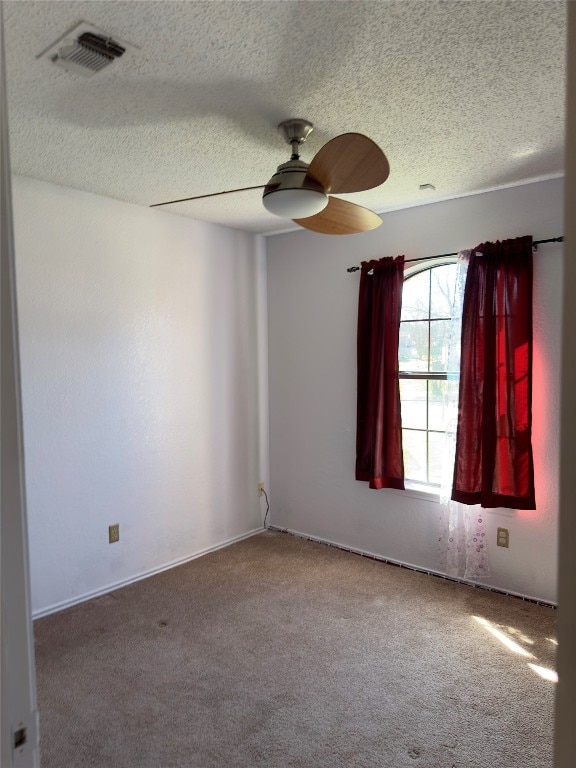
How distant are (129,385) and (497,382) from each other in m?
2.33

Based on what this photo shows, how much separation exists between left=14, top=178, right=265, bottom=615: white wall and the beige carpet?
1.24 feet

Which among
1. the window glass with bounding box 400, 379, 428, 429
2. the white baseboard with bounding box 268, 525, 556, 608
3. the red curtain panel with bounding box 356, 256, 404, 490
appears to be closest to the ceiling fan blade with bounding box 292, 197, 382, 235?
the red curtain panel with bounding box 356, 256, 404, 490

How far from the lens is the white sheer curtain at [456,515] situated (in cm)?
332

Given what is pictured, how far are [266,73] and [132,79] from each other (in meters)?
0.49

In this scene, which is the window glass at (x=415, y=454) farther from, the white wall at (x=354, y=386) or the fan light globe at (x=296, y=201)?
the fan light globe at (x=296, y=201)

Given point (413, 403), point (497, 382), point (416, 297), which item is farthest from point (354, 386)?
point (497, 382)

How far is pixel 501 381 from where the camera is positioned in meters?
3.14

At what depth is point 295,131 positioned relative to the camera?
2303 millimetres

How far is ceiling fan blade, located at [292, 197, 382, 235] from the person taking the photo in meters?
2.48

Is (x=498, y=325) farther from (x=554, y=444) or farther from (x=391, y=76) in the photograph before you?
(x=391, y=76)

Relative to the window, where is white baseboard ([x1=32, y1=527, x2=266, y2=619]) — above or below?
below

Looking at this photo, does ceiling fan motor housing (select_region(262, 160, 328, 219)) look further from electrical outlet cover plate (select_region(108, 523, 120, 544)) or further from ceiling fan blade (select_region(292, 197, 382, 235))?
electrical outlet cover plate (select_region(108, 523, 120, 544))

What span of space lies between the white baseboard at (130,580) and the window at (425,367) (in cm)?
148

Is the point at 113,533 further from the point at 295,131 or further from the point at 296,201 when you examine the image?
the point at 295,131
